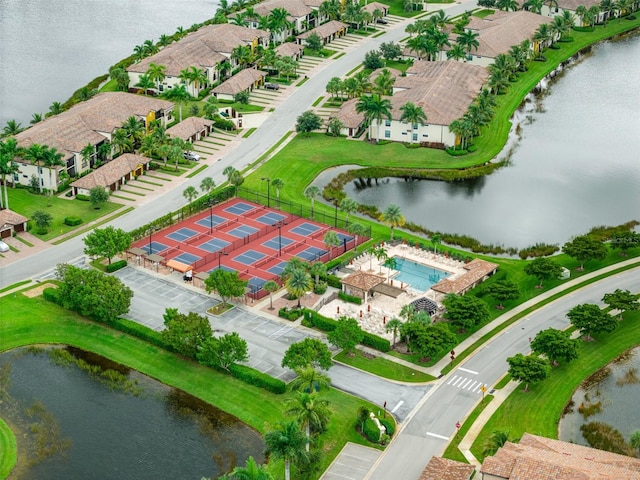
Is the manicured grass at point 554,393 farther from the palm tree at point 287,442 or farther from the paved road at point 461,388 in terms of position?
the palm tree at point 287,442

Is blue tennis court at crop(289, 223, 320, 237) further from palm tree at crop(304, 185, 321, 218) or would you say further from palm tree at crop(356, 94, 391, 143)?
palm tree at crop(356, 94, 391, 143)

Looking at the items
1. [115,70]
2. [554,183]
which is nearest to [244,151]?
[115,70]

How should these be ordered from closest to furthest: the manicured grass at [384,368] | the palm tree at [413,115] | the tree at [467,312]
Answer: the manicured grass at [384,368], the tree at [467,312], the palm tree at [413,115]

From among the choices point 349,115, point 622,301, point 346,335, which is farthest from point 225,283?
point 349,115

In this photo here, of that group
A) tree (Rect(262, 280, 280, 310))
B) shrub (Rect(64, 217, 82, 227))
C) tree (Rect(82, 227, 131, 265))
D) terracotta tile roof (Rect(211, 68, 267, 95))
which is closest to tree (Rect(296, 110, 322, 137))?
terracotta tile roof (Rect(211, 68, 267, 95))

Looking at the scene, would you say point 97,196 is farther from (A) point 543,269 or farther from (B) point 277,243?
(A) point 543,269

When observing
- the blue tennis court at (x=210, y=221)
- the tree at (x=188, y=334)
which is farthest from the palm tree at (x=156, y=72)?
the tree at (x=188, y=334)

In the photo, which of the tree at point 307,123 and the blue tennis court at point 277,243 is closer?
the blue tennis court at point 277,243

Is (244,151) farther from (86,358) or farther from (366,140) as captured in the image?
(86,358)
